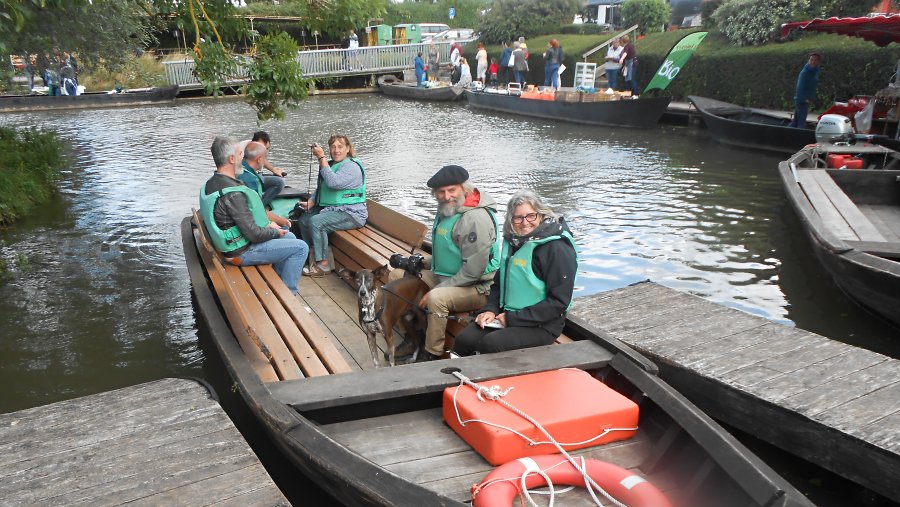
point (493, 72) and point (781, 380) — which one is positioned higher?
point (493, 72)

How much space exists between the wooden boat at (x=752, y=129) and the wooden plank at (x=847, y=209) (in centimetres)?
476

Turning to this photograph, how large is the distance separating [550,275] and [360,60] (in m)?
Result: 32.1

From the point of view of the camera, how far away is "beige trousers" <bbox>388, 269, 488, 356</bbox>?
4.75 m

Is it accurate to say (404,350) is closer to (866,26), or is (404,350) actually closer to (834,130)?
(834,130)

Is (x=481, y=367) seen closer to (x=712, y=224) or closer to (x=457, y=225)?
(x=457, y=225)

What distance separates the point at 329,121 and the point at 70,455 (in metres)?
19.8

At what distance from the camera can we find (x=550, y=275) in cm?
412

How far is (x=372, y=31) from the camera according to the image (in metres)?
40.0

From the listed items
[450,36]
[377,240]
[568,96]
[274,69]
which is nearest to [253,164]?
[274,69]

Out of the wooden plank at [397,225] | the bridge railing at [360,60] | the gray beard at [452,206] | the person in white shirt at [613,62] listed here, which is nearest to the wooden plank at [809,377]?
the gray beard at [452,206]

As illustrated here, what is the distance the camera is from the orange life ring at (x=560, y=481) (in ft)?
9.54

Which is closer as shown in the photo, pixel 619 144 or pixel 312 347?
pixel 312 347

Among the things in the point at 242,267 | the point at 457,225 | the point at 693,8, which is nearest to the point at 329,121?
the point at 242,267

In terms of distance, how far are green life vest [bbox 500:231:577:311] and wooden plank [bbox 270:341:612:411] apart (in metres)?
0.30
